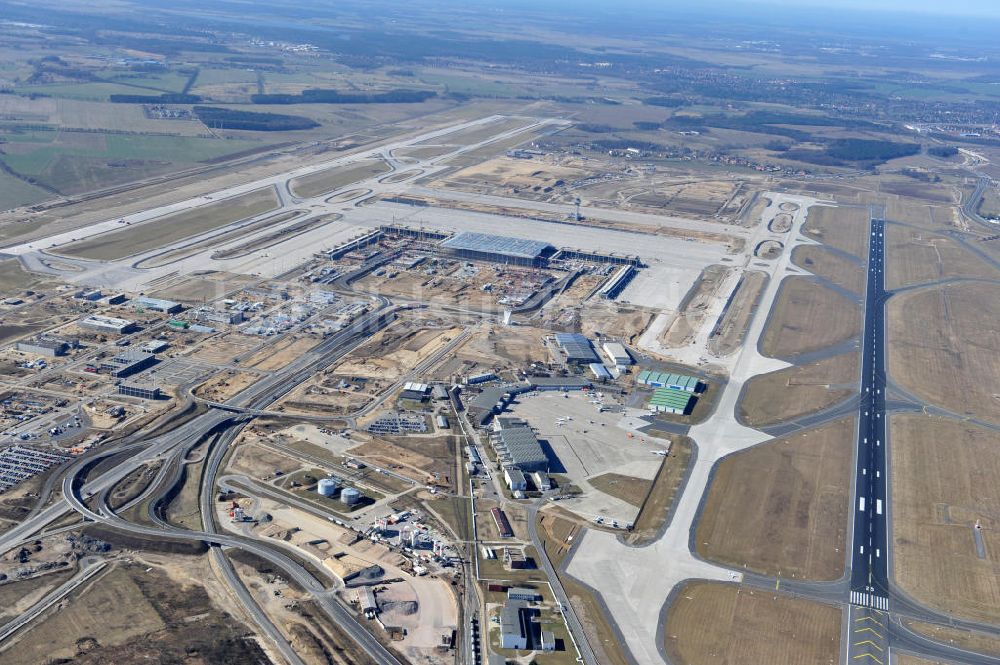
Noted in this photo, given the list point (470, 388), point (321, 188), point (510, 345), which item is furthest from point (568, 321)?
point (321, 188)

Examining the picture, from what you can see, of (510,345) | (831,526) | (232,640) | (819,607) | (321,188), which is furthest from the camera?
(321,188)

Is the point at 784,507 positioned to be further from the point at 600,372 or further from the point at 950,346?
the point at 950,346

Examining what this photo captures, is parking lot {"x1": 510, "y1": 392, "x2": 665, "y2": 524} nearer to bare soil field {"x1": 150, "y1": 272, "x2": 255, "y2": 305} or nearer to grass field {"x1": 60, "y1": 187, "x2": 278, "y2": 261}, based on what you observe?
bare soil field {"x1": 150, "y1": 272, "x2": 255, "y2": 305}

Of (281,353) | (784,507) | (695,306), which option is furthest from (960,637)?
(281,353)

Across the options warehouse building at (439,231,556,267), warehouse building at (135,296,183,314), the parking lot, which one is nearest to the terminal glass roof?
warehouse building at (439,231,556,267)

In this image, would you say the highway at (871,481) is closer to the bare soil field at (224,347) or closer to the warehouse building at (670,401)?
the warehouse building at (670,401)

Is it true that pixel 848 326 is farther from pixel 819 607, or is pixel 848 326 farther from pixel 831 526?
pixel 819 607
